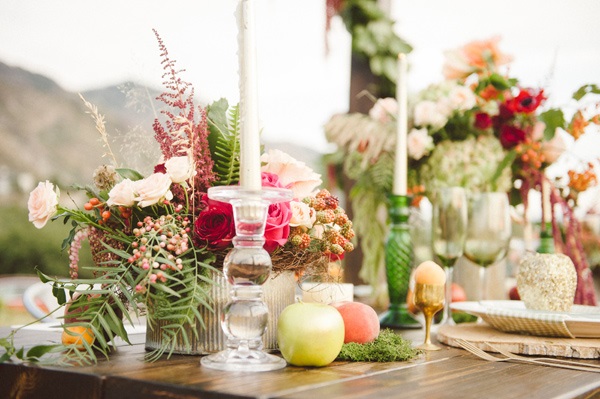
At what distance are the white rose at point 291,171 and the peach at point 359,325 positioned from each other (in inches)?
→ 6.7

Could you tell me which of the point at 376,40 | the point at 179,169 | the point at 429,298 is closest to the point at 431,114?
the point at 376,40

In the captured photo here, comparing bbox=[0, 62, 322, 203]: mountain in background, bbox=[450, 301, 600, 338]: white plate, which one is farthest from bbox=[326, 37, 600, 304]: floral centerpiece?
bbox=[0, 62, 322, 203]: mountain in background

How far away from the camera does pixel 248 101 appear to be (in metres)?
0.68

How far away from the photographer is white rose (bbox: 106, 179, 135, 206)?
0.74 metres

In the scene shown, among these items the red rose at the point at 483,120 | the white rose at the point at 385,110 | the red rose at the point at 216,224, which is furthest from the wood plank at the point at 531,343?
the white rose at the point at 385,110

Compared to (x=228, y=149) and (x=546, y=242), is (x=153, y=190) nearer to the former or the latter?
(x=228, y=149)

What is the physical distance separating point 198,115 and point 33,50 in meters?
4.12

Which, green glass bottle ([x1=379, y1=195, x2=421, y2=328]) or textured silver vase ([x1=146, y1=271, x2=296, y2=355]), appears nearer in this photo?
textured silver vase ([x1=146, y1=271, x2=296, y2=355])

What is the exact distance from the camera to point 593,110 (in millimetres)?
1369

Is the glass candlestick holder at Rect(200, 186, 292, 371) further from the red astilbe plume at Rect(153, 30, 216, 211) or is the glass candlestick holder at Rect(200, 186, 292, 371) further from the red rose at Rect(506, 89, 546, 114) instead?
the red rose at Rect(506, 89, 546, 114)

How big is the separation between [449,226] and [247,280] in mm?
664

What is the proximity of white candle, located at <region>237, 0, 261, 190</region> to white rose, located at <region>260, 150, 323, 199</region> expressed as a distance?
147mm

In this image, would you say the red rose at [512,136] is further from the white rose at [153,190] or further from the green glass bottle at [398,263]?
the white rose at [153,190]

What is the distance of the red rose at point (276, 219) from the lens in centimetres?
75
